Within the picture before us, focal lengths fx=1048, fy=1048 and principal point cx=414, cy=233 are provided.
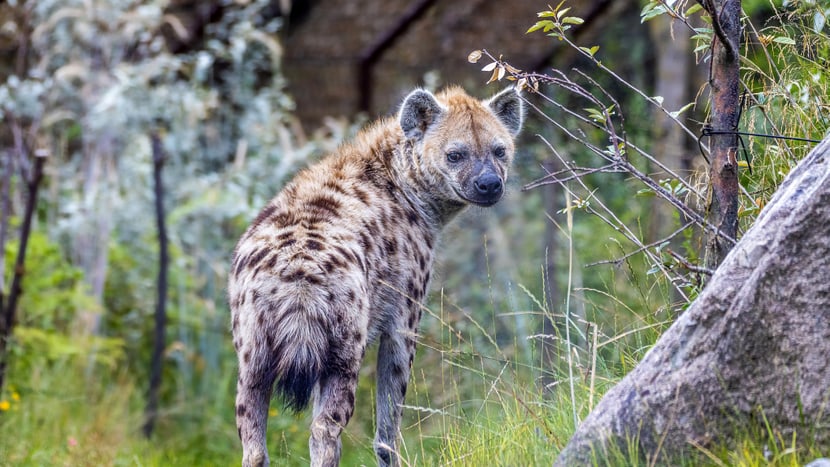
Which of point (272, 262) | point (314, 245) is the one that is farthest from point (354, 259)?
point (272, 262)

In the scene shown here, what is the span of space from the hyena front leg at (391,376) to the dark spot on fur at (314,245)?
83 cm

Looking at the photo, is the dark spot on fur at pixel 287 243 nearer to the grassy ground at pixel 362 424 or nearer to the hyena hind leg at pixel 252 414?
the hyena hind leg at pixel 252 414

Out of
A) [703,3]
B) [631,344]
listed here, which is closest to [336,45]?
[631,344]

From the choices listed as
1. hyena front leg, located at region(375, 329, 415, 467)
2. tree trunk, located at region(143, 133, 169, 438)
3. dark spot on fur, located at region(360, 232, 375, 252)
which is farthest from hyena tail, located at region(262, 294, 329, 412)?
tree trunk, located at region(143, 133, 169, 438)

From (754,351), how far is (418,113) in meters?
2.61

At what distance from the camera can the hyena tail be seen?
3439 mm

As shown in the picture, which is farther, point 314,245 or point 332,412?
point 314,245

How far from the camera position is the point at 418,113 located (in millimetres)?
5055

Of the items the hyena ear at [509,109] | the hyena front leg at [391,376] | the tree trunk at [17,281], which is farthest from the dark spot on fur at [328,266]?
the tree trunk at [17,281]

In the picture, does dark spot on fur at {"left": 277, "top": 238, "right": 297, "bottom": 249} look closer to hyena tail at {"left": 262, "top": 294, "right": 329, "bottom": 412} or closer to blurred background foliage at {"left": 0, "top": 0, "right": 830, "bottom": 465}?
hyena tail at {"left": 262, "top": 294, "right": 329, "bottom": 412}

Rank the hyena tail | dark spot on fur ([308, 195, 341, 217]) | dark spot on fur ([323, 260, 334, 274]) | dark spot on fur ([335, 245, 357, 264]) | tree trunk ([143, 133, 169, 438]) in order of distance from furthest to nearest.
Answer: tree trunk ([143, 133, 169, 438]) → dark spot on fur ([308, 195, 341, 217]) → dark spot on fur ([335, 245, 357, 264]) → dark spot on fur ([323, 260, 334, 274]) → the hyena tail

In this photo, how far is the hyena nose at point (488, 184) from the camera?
15.7ft

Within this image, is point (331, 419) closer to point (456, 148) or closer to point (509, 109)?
point (456, 148)

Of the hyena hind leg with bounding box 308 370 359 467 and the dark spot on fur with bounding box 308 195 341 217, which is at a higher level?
the dark spot on fur with bounding box 308 195 341 217
